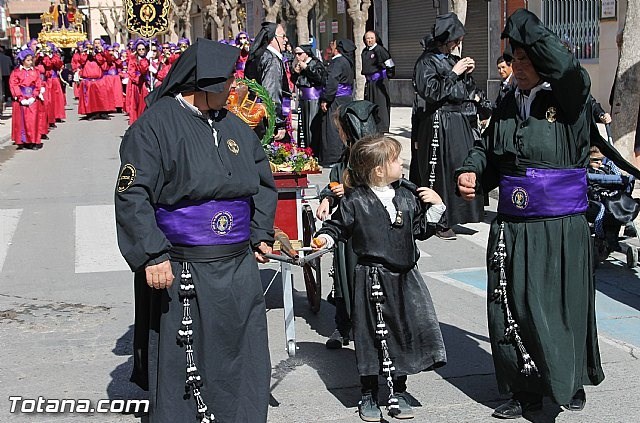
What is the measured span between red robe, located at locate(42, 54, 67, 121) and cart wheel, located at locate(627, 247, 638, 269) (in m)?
19.8

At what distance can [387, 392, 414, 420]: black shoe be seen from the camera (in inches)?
202

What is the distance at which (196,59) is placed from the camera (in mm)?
4438

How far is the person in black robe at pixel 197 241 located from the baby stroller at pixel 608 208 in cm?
447

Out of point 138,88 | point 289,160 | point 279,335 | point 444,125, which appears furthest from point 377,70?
point 279,335

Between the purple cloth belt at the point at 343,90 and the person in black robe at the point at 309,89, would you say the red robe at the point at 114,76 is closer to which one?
the person in black robe at the point at 309,89

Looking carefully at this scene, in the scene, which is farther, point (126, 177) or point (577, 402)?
point (577, 402)

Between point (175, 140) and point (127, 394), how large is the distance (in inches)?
78.1

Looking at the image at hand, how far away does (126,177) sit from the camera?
4.33 meters

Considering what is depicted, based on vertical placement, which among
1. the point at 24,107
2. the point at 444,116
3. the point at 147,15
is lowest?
the point at 24,107

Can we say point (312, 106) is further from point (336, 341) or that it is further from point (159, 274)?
point (159, 274)

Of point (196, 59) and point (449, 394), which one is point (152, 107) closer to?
point (196, 59)

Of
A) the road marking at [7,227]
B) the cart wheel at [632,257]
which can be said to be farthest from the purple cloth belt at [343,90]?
the cart wheel at [632,257]

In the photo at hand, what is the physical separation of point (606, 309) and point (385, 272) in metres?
2.78

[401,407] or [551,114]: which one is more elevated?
[551,114]
